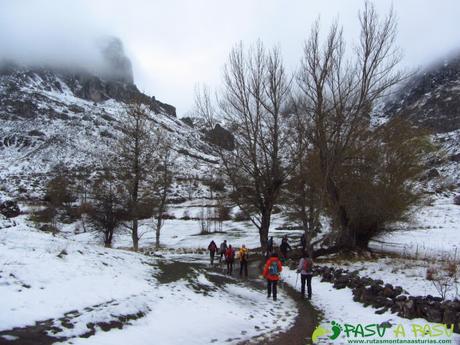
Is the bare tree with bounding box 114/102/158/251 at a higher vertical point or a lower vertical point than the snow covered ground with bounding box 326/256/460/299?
higher

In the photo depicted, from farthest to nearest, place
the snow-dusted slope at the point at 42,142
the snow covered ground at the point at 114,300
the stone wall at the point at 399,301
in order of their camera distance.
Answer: the snow-dusted slope at the point at 42,142 → the stone wall at the point at 399,301 → the snow covered ground at the point at 114,300

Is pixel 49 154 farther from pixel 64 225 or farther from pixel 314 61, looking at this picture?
pixel 314 61

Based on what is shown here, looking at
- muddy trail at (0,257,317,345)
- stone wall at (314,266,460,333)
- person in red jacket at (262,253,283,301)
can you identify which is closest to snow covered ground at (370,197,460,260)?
stone wall at (314,266,460,333)

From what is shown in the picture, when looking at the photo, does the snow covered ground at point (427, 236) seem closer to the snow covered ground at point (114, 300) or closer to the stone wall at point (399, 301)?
the stone wall at point (399, 301)

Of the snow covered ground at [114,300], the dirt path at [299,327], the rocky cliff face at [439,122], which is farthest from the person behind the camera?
the rocky cliff face at [439,122]

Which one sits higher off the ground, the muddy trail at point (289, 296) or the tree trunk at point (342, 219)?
the tree trunk at point (342, 219)

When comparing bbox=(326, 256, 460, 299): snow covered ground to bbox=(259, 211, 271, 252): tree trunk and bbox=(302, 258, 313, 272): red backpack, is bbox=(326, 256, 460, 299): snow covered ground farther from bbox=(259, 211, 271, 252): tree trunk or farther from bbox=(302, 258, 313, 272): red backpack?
bbox=(259, 211, 271, 252): tree trunk

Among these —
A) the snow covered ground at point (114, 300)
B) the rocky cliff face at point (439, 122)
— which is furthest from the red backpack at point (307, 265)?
the rocky cliff face at point (439, 122)

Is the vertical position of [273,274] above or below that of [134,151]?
below

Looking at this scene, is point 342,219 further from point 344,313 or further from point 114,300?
point 114,300

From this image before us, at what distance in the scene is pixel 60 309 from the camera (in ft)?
24.7

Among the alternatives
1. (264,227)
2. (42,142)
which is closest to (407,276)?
(264,227)

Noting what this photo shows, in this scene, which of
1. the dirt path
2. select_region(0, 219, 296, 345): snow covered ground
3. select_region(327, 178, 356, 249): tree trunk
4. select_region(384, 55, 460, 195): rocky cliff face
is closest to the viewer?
select_region(0, 219, 296, 345): snow covered ground

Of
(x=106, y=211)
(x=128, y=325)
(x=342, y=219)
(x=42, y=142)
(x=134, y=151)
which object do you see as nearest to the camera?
(x=128, y=325)
